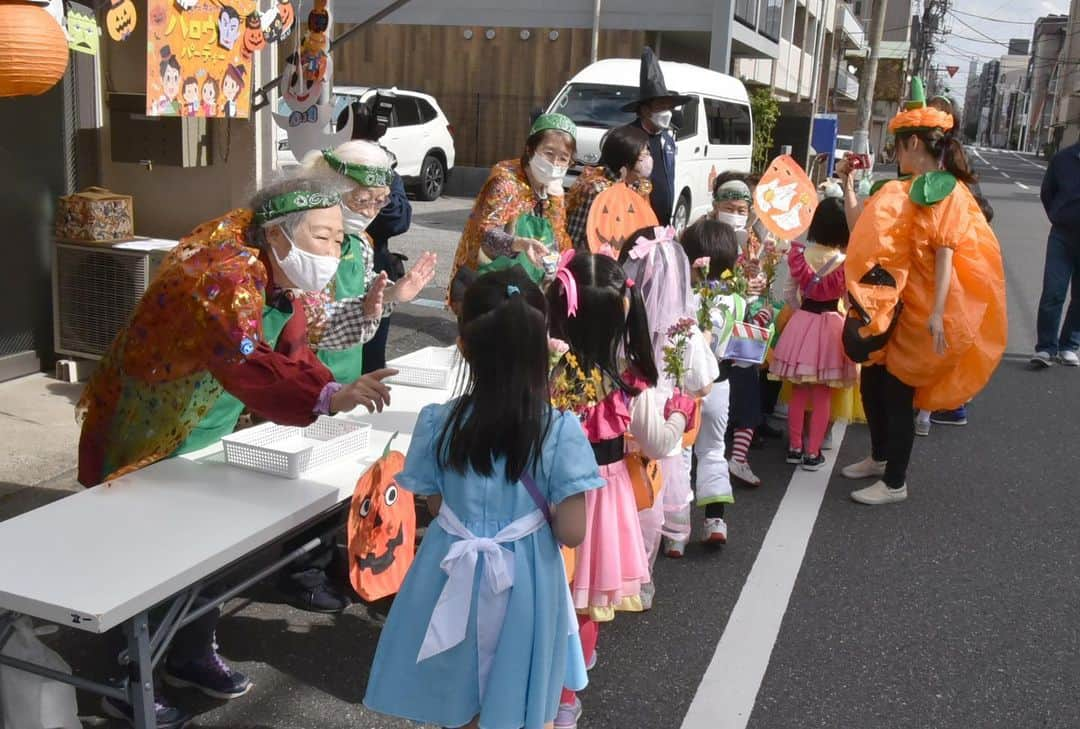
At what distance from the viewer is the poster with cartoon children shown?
4.88 m

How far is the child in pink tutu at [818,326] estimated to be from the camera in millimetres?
5074

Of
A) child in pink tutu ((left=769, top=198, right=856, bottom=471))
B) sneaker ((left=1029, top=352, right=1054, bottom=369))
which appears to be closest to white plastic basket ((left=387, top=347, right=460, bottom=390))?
child in pink tutu ((left=769, top=198, right=856, bottom=471))

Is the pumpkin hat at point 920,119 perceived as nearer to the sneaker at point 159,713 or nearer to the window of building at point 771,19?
the sneaker at point 159,713

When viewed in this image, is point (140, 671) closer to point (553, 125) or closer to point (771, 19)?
point (553, 125)

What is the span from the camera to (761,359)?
4664 millimetres

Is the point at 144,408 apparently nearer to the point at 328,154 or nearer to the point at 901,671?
the point at 328,154

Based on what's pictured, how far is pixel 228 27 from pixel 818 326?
11.2ft

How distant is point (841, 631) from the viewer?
3.66 metres

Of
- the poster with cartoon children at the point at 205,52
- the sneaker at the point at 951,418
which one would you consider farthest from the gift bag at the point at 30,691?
the sneaker at the point at 951,418

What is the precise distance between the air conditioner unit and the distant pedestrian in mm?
6465

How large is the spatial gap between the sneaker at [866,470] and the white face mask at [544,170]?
7.35ft

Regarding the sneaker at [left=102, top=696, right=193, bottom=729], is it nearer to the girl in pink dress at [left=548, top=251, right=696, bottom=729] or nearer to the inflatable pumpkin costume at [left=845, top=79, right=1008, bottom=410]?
the girl in pink dress at [left=548, top=251, right=696, bottom=729]

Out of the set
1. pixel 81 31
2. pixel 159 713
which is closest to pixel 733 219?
pixel 81 31

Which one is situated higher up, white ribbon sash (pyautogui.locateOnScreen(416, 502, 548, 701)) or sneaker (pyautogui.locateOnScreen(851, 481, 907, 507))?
white ribbon sash (pyautogui.locateOnScreen(416, 502, 548, 701))
